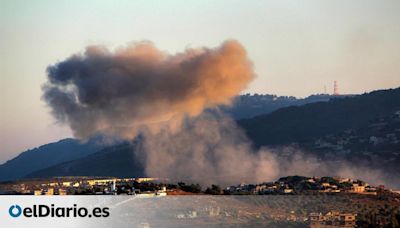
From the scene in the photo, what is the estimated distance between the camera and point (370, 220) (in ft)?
308

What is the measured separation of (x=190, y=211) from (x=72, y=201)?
49.8 feet

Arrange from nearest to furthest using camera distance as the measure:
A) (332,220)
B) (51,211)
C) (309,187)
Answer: (51,211), (332,220), (309,187)

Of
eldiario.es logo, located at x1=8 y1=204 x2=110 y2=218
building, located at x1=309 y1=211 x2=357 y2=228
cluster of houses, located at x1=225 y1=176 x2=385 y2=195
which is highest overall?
cluster of houses, located at x1=225 y1=176 x2=385 y2=195

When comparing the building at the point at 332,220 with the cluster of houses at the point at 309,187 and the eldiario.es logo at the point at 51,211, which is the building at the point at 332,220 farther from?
the cluster of houses at the point at 309,187

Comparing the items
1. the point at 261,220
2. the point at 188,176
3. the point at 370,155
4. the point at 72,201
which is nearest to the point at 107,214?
the point at 72,201

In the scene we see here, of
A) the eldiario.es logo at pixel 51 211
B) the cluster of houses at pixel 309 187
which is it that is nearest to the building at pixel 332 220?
the eldiario.es logo at pixel 51 211

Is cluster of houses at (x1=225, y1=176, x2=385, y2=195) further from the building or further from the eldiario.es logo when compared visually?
the eldiario.es logo

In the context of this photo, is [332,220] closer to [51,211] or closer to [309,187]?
[51,211]

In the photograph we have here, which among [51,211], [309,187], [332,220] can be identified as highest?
[309,187]

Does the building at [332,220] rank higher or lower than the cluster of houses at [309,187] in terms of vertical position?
lower

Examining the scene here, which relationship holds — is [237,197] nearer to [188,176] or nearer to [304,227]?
[304,227]

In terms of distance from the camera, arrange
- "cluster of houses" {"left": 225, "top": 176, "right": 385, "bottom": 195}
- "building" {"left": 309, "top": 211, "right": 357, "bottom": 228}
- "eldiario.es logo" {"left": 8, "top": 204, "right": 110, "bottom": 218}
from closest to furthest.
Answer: "eldiario.es logo" {"left": 8, "top": 204, "right": 110, "bottom": 218}
"building" {"left": 309, "top": 211, "right": 357, "bottom": 228}
"cluster of houses" {"left": 225, "top": 176, "right": 385, "bottom": 195}

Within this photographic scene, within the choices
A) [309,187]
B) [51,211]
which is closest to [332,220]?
[51,211]

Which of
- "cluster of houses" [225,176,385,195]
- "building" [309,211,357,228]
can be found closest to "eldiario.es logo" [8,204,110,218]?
"building" [309,211,357,228]
